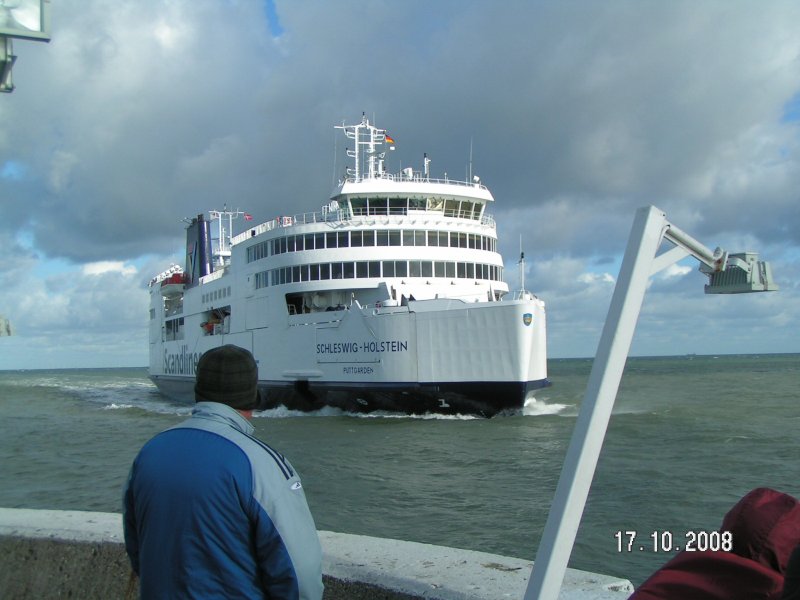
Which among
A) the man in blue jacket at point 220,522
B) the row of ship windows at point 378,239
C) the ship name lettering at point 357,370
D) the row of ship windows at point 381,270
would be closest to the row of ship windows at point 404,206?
the row of ship windows at point 378,239

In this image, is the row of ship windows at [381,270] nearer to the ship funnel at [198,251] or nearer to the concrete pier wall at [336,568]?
the ship funnel at [198,251]

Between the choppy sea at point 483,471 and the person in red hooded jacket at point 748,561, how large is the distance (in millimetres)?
5421

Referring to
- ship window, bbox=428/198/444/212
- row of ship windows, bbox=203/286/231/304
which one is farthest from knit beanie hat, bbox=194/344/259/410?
row of ship windows, bbox=203/286/231/304

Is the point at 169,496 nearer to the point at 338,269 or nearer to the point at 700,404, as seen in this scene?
the point at 338,269

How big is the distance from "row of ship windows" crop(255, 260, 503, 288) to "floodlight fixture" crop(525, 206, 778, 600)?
19581 millimetres

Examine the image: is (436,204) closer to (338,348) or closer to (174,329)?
(338,348)

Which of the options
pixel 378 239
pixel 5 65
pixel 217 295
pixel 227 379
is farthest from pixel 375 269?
pixel 227 379

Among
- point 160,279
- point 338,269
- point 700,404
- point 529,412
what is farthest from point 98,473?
point 160,279

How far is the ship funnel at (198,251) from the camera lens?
113 feet

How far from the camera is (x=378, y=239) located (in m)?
21.9

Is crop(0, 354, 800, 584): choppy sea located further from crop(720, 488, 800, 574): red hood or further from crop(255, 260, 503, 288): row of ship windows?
crop(720, 488, 800, 574): red hood

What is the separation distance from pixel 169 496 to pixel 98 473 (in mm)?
12704

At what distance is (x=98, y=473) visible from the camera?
13.2 m

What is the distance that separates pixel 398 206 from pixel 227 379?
21.4m
